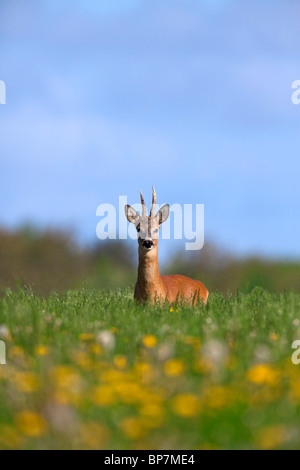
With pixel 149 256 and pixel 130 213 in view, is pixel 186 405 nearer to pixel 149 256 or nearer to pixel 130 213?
pixel 149 256

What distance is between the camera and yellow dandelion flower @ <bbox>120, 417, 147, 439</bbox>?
335cm

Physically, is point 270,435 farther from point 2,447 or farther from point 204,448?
point 2,447

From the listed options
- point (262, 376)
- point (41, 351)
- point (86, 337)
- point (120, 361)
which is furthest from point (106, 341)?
point (262, 376)

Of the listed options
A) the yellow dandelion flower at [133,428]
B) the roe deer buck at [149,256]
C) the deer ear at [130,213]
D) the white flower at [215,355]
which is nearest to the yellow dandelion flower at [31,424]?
the yellow dandelion flower at [133,428]

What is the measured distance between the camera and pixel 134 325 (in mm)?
6082

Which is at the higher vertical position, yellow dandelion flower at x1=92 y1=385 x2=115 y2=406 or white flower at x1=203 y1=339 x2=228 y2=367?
white flower at x1=203 y1=339 x2=228 y2=367

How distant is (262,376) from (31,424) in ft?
4.87

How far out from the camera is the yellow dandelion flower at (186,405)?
347 centimetres

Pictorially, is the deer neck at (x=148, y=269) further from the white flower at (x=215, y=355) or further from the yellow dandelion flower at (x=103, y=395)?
the yellow dandelion flower at (x=103, y=395)

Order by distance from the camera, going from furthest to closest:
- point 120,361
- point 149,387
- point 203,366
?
point 120,361 → point 203,366 → point 149,387

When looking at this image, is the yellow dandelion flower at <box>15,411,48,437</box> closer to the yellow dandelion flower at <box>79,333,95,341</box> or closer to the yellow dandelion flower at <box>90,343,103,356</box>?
the yellow dandelion flower at <box>90,343,103,356</box>

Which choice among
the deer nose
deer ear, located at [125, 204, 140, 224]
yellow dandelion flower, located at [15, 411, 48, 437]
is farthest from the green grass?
deer ear, located at [125, 204, 140, 224]

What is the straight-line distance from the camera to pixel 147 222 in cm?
884
